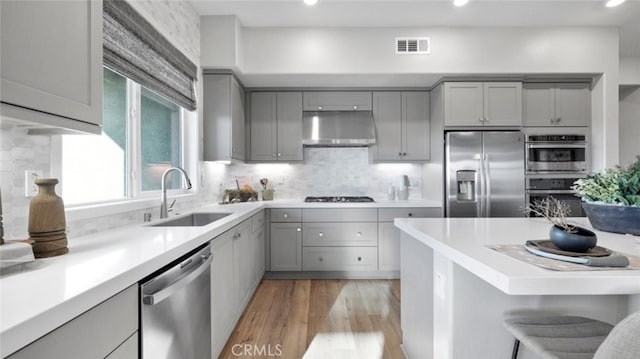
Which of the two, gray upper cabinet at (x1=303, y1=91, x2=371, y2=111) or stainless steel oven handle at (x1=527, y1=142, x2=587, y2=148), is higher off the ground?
gray upper cabinet at (x1=303, y1=91, x2=371, y2=111)

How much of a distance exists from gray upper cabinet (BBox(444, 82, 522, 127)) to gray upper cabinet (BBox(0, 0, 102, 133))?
3.28 metres

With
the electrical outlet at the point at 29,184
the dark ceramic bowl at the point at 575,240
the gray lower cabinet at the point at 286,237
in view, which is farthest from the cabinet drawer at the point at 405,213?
the electrical outlet at the point at 29,184

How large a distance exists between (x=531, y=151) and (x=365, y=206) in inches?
79.5

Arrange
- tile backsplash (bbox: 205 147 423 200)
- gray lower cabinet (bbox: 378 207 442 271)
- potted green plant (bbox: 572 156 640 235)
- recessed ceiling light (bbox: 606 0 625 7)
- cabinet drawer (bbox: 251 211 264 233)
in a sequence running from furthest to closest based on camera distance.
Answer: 1. tile backsplash (bbox: 205 147 423 200)
2. gray lower cabinet (bbox: 378 207 442 271)
3. cabinet drawer (bbox: 251 211 264 233)
4. recessed ceiling light (bbox: 606 0 625 7)
5. potted green plant (bbox: 572 156 640 235)

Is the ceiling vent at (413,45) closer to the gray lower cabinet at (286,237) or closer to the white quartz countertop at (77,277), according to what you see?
the gray lower cabinet at (286,237)

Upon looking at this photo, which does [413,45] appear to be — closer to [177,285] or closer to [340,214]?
[340,214]

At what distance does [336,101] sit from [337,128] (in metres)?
0.36

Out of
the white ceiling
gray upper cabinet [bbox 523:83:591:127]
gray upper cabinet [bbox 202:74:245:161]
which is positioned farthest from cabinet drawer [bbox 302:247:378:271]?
the white ceiling

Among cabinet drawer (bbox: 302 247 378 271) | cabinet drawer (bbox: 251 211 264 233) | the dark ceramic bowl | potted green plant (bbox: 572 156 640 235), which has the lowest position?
cabinet drawer (bbox: 302 247 378 271)

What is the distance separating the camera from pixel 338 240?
3555 millimetres

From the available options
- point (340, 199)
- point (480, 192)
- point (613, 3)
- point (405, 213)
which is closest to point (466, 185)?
point (480, 192)

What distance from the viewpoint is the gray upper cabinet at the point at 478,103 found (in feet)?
11.4

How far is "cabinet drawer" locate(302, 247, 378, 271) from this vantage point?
354 centimetres

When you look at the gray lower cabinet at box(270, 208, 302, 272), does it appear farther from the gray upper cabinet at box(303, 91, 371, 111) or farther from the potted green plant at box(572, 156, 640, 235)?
the potted green plant at box(572, 156, 640, 235)
